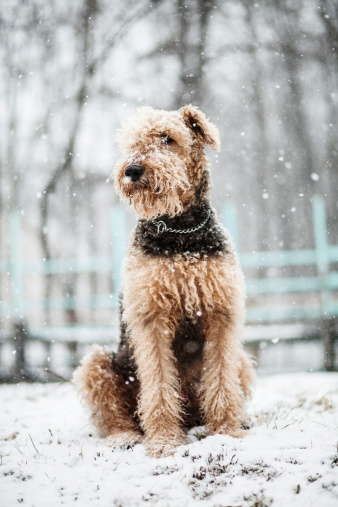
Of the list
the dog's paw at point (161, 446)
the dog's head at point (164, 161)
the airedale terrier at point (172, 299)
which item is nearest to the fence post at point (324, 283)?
the airedale terrier at point (172, 299)

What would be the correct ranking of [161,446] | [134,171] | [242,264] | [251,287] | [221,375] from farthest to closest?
[251,287] < [242,264] < [221,375] < [134,171] < [161,446]

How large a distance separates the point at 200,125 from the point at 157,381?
195 cm

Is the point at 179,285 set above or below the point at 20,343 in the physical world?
above

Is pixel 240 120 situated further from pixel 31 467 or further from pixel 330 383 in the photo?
pixel 31 467

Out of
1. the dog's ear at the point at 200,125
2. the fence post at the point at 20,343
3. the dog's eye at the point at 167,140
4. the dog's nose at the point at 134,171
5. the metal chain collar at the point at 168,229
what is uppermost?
the dog's ear at the point at 200,125

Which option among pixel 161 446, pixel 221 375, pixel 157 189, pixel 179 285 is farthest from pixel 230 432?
pixel 157 189

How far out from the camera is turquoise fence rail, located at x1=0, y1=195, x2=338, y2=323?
21.9ft

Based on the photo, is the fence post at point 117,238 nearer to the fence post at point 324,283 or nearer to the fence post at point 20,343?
the fence post at point 20,343

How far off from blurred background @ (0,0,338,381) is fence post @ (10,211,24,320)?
0.03 meters

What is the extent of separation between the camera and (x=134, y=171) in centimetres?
273

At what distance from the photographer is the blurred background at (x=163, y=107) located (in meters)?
7.17

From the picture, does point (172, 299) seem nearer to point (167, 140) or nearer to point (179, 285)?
point (179, 285)

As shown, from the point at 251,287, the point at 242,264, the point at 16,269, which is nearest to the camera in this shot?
the point at 16,269

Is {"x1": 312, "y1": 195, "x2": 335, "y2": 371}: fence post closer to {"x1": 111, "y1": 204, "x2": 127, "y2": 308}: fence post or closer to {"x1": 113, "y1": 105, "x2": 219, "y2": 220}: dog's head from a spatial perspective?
{"x1": 111, "y1": 204, "x2": 127, "y2": 308}: fence post
